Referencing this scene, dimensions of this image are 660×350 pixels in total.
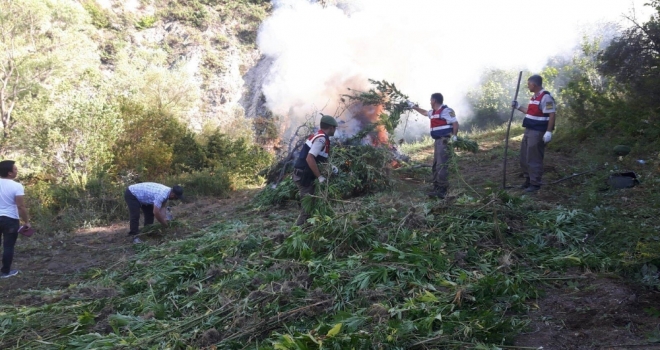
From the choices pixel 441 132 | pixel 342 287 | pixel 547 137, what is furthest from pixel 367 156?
pixel 342 287

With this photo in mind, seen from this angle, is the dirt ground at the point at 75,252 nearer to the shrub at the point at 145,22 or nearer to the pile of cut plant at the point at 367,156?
the pile of cut plant at the point at 367,156

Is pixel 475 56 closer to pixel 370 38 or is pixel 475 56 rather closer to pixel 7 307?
pixel 370 38

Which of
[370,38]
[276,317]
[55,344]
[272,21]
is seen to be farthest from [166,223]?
[272,21]

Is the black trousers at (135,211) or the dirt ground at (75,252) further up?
the black trousers at (135,211)

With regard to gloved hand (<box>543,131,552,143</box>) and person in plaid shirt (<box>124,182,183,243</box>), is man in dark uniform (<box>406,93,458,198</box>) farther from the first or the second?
person in plaid shirt (<box>124,182,183,243</box>)

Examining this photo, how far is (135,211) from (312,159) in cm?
328

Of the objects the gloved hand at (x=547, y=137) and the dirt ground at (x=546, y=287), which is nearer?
the dirt ground at (x=546, y=287)

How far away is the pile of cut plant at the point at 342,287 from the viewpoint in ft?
11.1

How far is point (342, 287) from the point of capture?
3.98 m

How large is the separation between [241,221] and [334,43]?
13.3 meters

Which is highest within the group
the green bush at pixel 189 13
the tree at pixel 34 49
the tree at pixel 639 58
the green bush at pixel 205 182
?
the green bush at pixel 189 13

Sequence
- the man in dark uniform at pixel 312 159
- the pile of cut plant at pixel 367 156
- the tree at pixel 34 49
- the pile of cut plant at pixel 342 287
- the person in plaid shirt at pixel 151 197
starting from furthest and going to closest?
the tree at pixel 34 49 → the pile of cut plant at pixel 367 156 → the person in plaid shirt at pixel 151 197 → the man in dark uniform at pixel 312 159 → the pile of cut plant at pixel 342 287

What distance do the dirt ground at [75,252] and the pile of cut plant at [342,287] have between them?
0.43 m

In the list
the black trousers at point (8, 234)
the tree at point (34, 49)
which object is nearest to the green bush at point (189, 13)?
the tree at point (34, 49)
